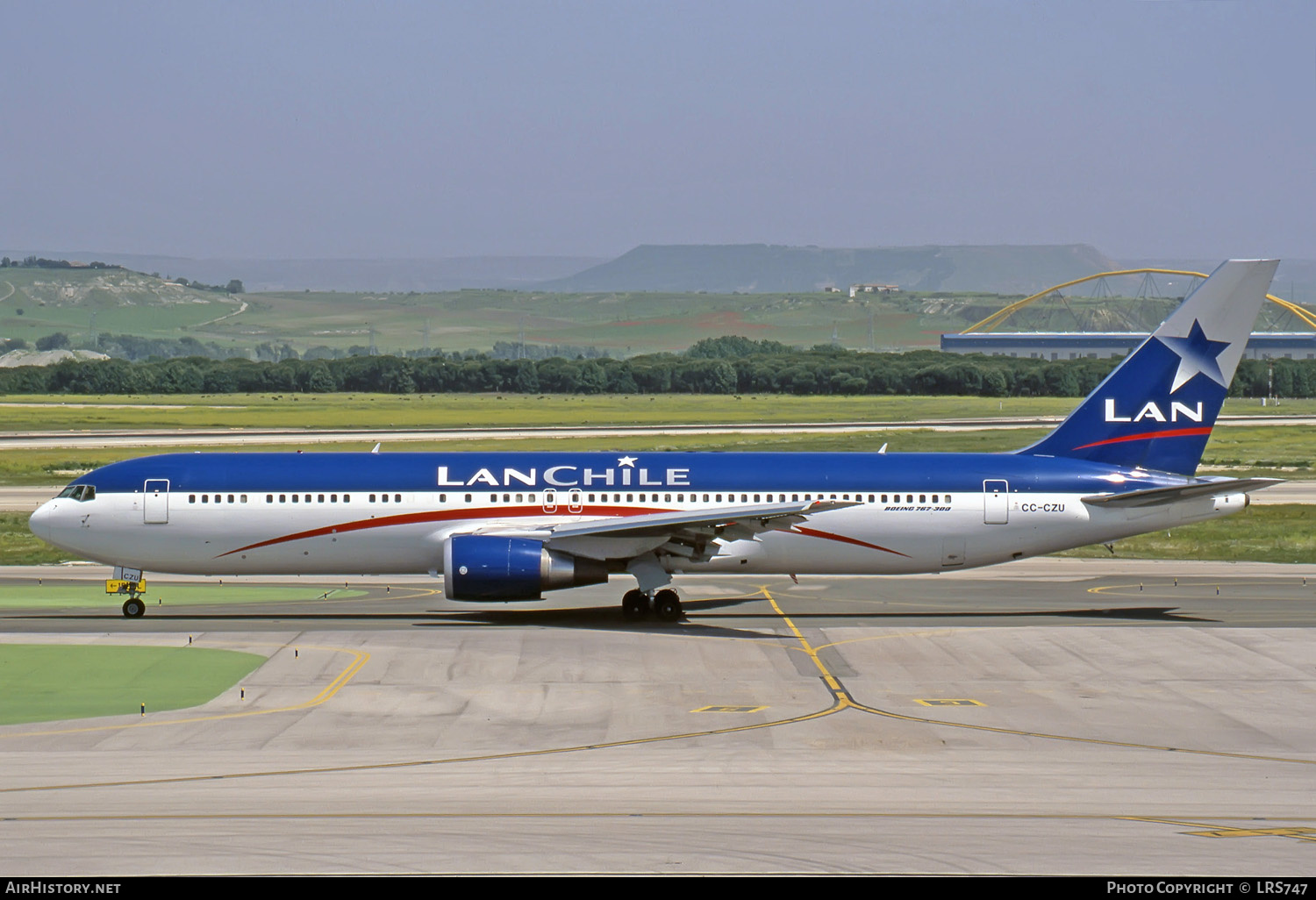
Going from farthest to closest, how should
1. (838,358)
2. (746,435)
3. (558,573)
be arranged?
(838,358)
(746,435)
(558,573)

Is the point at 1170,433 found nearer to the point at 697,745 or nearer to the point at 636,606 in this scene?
the point at 636,606

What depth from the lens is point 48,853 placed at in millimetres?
15047

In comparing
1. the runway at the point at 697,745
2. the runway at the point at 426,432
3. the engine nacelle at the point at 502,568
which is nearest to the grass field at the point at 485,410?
the runway at the point at 426,432

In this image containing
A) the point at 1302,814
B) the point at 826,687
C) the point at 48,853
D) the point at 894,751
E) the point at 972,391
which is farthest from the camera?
the point at 972,391

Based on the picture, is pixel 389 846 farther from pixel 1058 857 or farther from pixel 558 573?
pixel 558 573

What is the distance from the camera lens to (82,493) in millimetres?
35156

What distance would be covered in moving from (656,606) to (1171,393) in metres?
14.9

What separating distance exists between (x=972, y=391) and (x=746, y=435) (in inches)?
2716

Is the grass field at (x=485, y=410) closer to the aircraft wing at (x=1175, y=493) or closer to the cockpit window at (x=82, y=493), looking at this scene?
the cockpit window at (x=82, y=493)

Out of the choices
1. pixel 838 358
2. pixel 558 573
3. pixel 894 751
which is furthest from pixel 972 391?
pixel 894 751

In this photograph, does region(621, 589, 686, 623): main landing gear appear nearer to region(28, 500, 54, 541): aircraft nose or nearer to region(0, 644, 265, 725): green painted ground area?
region(0, 644, 265, 725): green painted ground area

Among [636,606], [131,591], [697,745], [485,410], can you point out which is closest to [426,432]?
[485,410]

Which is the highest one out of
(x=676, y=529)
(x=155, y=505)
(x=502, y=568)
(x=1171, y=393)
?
(x=1171, y=393)

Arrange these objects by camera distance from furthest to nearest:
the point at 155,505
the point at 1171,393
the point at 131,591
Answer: the point at 1171,393
the point at 131,591
the point at 155,505
